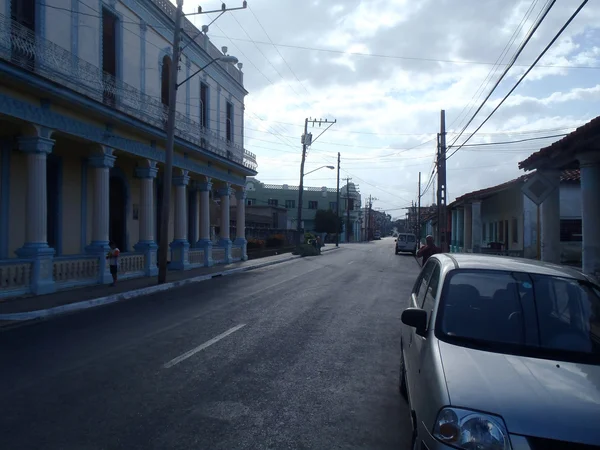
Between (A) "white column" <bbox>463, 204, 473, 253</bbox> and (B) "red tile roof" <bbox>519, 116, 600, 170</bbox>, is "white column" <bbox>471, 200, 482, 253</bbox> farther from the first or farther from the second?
(B) "red tile roof" <bbox>519, 116, 600, 170</bbox>

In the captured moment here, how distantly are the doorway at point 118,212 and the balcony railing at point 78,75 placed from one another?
3.19 metres

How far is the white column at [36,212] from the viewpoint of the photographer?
45.7 ft

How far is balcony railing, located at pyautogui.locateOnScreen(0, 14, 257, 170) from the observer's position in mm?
13172

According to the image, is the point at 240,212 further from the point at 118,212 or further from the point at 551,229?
the point at 551,229

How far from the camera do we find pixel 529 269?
463 cm

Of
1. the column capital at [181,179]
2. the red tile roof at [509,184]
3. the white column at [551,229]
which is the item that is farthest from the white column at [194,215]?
the white column at [551,229]

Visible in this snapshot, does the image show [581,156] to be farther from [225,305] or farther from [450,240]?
[450,240]

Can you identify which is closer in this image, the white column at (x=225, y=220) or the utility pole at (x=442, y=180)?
the utility pole at (x=442, y=180)

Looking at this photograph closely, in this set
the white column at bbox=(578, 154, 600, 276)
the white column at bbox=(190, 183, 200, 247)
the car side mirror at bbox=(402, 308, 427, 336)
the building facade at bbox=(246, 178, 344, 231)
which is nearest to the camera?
the car side mirror at bbox=(402, 308, 427, 336)

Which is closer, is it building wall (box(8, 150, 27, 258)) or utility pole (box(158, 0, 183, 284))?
building wall (box(8, 150, 27, 258))

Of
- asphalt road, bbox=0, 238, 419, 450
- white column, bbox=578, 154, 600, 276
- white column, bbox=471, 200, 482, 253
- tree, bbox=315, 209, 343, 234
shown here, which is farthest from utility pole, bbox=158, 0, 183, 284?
tree, bbox=315, 209, 343, 234

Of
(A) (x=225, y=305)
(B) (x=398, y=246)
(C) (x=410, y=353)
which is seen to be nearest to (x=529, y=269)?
(C) (x=410, y=353)

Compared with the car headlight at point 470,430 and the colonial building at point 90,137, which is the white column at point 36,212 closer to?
the colonial building at point 90,137

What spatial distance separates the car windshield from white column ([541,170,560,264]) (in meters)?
9.45
